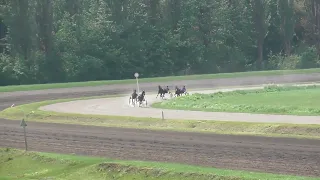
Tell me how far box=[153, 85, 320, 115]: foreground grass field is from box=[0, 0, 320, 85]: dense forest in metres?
34.2

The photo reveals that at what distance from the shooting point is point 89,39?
9650 centimetres

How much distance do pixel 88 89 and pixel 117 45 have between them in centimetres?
2320

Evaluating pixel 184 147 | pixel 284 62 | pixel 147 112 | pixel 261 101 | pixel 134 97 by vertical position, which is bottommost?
pixel 184 147

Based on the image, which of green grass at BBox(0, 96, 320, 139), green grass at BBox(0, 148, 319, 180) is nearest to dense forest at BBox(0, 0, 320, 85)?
green grass at BBox(0, 96, 320, 139)

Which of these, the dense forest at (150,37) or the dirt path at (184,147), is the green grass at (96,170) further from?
the dense forest at (150,37)

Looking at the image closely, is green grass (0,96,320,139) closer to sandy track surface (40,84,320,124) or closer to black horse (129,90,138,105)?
sandy track surface (40,84,320,124)

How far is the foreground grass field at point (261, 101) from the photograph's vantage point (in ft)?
153

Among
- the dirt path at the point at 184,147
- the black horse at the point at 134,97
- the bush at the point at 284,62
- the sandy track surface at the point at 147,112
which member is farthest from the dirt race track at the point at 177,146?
the bush at the point at 284,62

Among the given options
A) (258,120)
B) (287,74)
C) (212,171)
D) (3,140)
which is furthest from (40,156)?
(287,74)

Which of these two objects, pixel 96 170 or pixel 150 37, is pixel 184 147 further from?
pixel 150 37

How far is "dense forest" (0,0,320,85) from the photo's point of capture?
299 ft

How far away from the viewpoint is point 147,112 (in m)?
52.9

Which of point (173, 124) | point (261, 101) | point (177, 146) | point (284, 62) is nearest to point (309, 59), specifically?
point (284, 62)

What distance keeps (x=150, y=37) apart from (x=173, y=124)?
56941 millimetres
